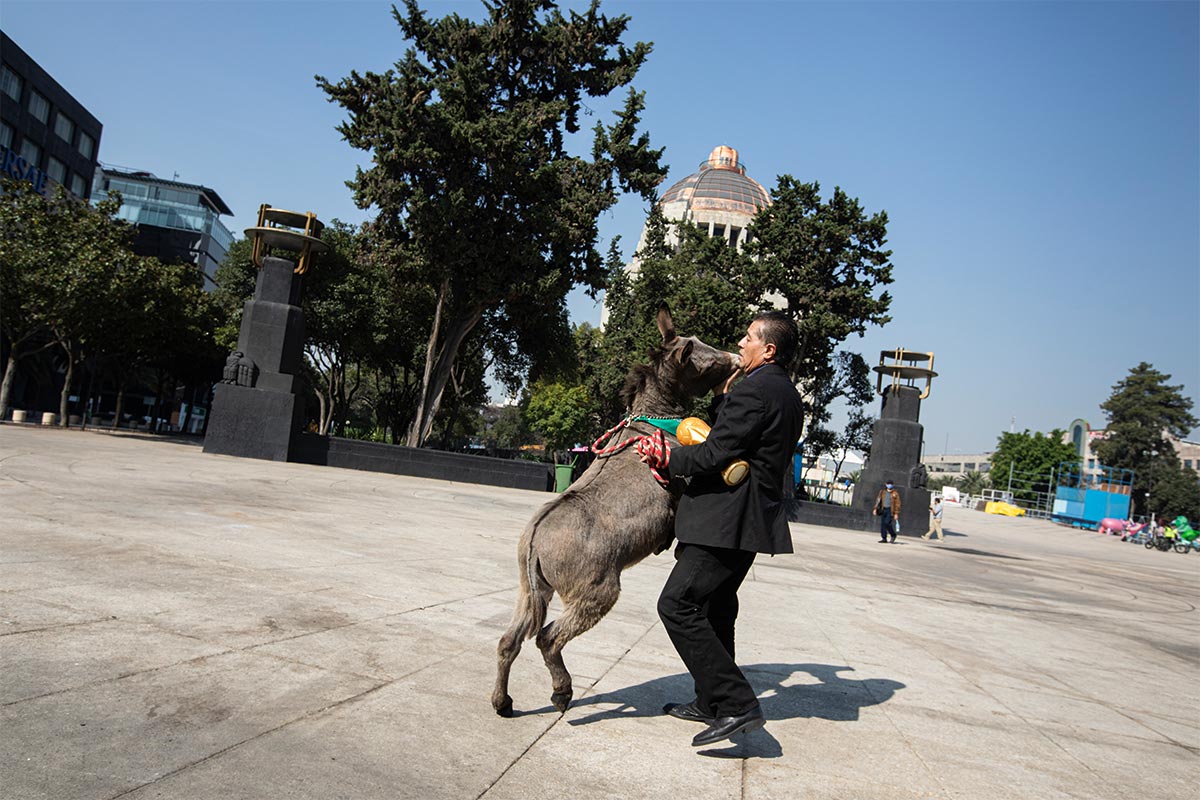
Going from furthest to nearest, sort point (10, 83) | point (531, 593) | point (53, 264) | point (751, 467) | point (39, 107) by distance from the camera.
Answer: point (39, 107), point (10, 83), point (53, 264), point (751, 467), point (531, 593)

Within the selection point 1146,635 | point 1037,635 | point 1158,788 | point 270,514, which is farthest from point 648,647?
point 1146,635

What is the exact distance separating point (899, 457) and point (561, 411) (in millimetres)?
32239

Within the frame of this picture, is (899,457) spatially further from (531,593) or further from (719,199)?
(719,199)

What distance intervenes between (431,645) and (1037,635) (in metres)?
6.88

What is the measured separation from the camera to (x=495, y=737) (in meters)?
3.44

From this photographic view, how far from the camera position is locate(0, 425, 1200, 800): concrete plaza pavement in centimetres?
296

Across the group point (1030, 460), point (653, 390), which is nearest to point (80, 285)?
point (653, 390)

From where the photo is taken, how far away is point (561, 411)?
58688mm

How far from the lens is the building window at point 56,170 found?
2012 inches

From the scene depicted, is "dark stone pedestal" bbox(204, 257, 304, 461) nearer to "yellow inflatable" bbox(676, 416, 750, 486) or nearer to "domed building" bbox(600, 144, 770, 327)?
"yellow inflatable" bbox(676, 416, 750, 486)

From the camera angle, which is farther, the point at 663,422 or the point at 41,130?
the point at 41,130

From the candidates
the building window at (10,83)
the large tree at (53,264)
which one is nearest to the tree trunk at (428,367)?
the large tree at (53,264)

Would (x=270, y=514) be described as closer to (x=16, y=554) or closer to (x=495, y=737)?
(x=16, y=554)

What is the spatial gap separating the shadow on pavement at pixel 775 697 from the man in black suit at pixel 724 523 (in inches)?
8.2
